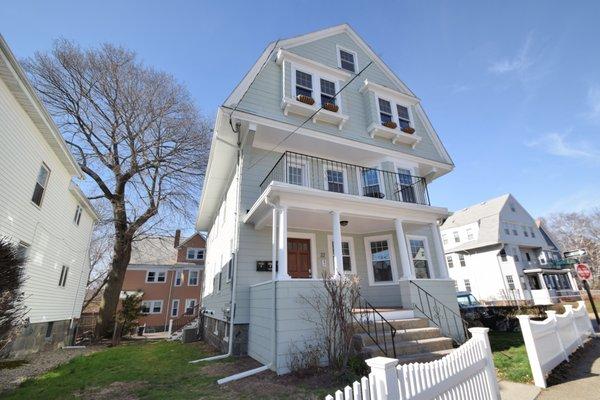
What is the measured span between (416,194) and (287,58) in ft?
24.7

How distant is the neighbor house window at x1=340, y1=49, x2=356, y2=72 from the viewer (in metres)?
12.8

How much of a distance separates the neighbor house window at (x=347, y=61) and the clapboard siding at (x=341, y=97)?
1.14 feet

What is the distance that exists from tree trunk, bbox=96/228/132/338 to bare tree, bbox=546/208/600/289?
49.2 m

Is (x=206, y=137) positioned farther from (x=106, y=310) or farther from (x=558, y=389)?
(x=558, y=389)

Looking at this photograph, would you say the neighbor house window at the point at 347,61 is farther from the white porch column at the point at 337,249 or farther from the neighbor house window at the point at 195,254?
the neighbor house window at the point at 195,254

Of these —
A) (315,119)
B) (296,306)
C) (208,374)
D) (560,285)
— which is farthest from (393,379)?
(560,285)

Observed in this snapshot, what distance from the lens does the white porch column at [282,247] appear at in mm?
6980

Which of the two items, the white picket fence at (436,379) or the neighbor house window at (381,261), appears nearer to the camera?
the white picket fence at (436,379)

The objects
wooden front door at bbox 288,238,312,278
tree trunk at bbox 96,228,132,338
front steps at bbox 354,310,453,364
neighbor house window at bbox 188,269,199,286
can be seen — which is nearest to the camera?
front steps at bbox 354,310,453,364

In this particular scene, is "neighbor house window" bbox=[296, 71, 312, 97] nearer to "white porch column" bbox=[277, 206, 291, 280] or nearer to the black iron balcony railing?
the black iron balcony railing

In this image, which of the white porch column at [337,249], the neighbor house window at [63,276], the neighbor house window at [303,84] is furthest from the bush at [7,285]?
the neighbor house window at [63,276]

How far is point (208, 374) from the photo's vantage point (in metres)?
6.57

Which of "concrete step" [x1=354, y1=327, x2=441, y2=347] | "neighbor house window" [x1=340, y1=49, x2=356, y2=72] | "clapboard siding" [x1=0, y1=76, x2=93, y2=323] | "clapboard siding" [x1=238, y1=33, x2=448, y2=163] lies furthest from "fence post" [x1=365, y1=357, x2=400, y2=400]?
"neighbor house window" [x1=340, y1=49, x2=356, y2=72]

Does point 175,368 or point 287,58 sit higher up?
point 287,58
